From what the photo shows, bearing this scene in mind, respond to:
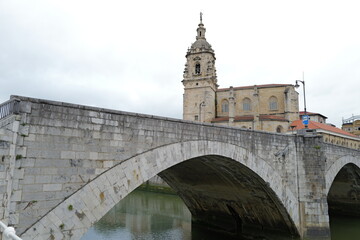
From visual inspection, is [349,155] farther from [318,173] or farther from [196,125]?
[196,125]

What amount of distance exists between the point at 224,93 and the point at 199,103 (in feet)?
18.4

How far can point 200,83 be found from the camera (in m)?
45.6

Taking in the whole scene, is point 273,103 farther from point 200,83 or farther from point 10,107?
point 10,107

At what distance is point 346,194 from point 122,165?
23892 millimetres

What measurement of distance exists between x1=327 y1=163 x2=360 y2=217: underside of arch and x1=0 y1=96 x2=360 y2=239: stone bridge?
10988 millimetres

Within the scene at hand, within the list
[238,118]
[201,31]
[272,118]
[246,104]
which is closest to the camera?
[272,118]

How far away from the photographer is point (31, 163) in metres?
5.77

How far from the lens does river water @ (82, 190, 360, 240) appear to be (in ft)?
51.4

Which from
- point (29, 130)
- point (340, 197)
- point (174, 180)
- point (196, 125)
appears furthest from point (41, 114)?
point (340, 197)

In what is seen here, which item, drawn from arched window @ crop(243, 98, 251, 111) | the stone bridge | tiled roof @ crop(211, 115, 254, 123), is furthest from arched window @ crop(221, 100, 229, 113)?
the stone bridge

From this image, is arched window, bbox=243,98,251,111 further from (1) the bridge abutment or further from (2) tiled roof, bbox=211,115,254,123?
(1) the bridge abutment

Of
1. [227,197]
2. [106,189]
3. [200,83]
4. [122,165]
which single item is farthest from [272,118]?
[106,189]

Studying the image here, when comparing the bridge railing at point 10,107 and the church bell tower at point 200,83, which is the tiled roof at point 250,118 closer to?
A: the church bell tower at point 200,83

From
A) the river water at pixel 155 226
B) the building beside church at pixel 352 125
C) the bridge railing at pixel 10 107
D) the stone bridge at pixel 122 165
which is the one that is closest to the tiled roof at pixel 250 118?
the river water at pixel 155 226
